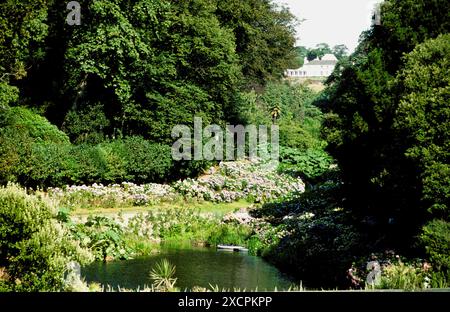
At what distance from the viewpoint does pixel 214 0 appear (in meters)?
35.0

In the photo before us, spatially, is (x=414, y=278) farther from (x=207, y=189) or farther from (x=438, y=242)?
(x=207, y=189)

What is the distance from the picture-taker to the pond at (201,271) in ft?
45.1

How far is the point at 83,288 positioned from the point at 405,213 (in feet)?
24.2

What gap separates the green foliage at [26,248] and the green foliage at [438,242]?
6446 millimetres

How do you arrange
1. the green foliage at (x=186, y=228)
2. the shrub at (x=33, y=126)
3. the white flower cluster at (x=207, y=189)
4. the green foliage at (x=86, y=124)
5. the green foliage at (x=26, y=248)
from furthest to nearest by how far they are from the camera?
the green foliage at (x=86, y=124)
the shrub at (x=33, y=126)
the white flower cluster at (x=207, y=189)
the green foliage at (x=186, y=228)
the green foliage at (x=26, y=248)

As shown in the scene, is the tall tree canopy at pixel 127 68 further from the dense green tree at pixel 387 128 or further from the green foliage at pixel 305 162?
the dense green tree at pixel 387 128

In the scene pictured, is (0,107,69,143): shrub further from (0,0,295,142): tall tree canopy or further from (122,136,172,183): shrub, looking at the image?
(122,136,172,183): shrub

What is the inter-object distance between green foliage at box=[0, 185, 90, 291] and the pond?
3.63m

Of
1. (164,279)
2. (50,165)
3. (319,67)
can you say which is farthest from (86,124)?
(319,67)

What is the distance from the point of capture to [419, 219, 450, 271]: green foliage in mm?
10617

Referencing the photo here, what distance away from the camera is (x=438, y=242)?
1073 centimetres

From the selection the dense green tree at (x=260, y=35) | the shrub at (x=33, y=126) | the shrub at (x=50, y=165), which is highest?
the dense green tree at (x=260, y=35)

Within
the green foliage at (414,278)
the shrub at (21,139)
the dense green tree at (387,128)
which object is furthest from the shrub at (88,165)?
the green foliage at (414,278)
